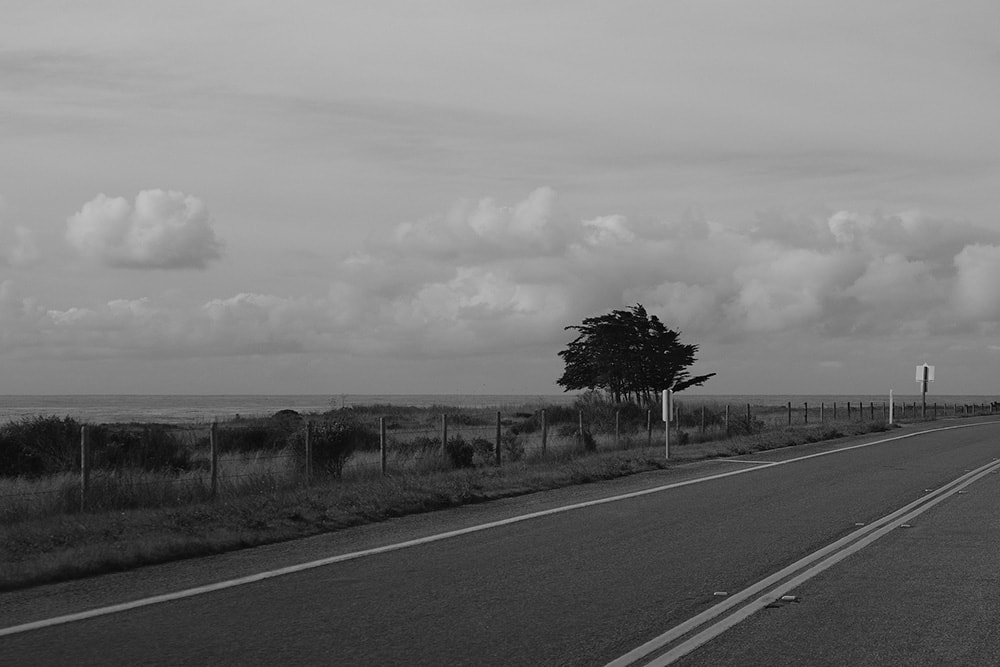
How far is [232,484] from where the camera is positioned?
18.9 metres

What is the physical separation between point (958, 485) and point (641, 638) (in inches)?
558

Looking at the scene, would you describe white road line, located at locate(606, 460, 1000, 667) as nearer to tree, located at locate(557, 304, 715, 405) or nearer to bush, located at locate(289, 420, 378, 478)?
bush, located at locate(289, 420, 378, 478)

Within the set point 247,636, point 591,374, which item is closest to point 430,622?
point 247,636

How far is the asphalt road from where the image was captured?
7.59 metres

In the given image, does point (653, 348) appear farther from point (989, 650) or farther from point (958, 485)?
point (989, 650)

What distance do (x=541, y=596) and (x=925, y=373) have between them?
54581mm

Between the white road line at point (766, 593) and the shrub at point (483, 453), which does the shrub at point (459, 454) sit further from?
the white road line at point (766, 593)

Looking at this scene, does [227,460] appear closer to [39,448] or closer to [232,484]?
[39,448]

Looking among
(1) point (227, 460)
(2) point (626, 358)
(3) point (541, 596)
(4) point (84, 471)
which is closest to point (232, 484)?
(4) point (84, 471)

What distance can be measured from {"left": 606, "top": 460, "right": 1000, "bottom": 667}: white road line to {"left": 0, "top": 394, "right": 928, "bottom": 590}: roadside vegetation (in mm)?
5831

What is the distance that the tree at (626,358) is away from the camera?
191 ft

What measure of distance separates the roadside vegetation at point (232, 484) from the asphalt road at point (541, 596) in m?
0.90

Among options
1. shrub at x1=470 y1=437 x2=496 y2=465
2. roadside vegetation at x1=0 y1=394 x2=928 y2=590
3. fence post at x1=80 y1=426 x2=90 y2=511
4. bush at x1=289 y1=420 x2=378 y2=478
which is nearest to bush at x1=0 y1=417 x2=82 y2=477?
roadside vegetation at x1=0 y1=394 x2=928 y2=590

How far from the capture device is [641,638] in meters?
7.95
